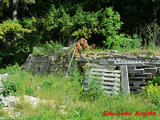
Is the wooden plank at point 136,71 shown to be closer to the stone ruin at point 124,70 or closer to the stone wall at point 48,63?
the stone ruin at point 124,70

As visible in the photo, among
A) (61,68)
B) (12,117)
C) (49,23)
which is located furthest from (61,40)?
(12,117)

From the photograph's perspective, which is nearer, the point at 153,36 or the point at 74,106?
the point at 74,106

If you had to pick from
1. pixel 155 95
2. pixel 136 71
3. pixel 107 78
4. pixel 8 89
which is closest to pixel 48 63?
pixel 8 89

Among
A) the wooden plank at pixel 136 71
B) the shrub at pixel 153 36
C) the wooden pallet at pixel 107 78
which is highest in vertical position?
the shrub at pixel 153 36

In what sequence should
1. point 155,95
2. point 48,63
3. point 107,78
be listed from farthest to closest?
1. point 48,63
2. point 107,78
3. point 155,95

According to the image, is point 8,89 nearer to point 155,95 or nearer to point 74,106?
point 74,106

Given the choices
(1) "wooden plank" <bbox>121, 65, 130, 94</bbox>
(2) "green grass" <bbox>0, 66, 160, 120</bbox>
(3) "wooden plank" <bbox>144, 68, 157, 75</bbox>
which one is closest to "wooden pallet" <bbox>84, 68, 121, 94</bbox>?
(1) "wooden plank" <bbox>121, 65, 130, 94</bbox>

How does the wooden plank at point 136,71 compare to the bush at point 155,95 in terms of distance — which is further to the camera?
the wooden plank at point 136,71

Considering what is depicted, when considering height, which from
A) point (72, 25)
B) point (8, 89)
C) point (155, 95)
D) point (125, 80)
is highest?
point (72, 25)

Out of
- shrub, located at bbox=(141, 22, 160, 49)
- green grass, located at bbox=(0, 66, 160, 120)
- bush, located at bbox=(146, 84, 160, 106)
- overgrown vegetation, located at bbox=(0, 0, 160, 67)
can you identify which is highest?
overgrown vegetation, located at bbox=(0, 0, 160, 67)

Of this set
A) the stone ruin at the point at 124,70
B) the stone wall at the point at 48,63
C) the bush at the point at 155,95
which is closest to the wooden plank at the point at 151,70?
the stone ruin at the point at 124,70

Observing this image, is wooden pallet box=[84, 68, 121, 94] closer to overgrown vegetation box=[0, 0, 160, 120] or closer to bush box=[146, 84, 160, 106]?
overgrown vegetation box=[0, 0, 160, 120]

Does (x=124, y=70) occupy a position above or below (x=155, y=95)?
above

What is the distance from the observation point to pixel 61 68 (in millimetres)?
8539
